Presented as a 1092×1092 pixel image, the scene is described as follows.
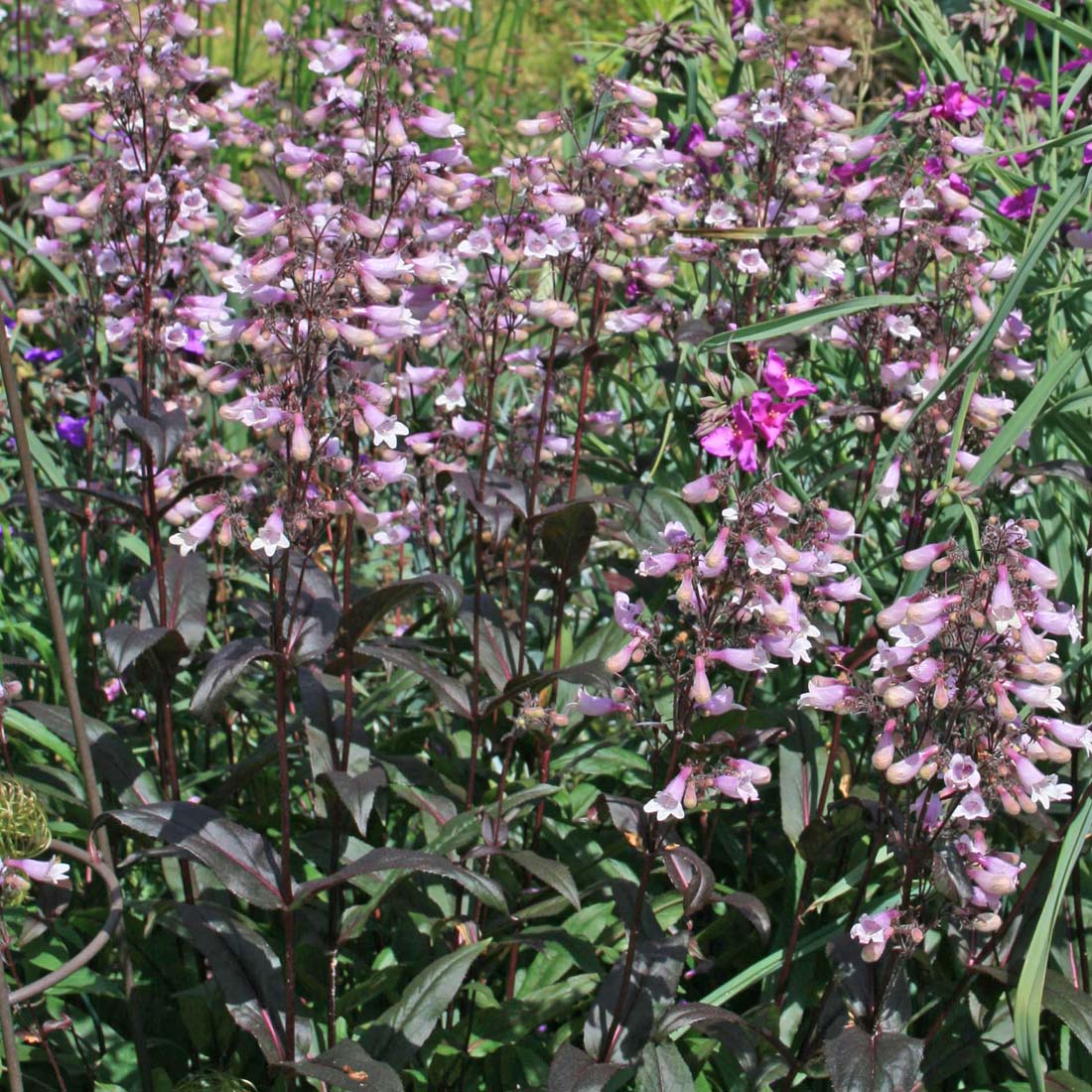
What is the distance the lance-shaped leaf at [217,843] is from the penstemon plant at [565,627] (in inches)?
0.5

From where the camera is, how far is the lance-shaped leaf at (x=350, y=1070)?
2.57 m

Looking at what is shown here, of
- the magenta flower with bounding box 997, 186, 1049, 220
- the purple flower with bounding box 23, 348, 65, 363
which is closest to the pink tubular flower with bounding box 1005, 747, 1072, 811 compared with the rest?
the magenta flower with bounding box 997, 186, 1049, 220

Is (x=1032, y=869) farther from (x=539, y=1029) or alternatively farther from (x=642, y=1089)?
(x=539, y=1029)

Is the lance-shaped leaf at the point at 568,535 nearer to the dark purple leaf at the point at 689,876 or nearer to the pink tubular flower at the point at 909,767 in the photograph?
the dark purple leaf at the point at 689,876

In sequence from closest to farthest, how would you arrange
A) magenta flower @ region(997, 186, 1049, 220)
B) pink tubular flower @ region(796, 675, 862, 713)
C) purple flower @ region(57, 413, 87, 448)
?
1. pink tubular flower @ region(796, 675, 862, 713)
2. magenta flower @ region(997, 186, 1049, 220)
3. purple flower @ region(57, 413, 87, 448)

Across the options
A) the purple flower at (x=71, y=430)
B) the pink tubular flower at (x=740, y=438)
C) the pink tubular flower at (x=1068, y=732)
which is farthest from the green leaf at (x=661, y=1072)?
the purple flower at (x=71, y=430)

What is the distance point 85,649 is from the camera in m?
4.09

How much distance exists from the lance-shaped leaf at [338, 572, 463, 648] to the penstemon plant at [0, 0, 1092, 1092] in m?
0.01

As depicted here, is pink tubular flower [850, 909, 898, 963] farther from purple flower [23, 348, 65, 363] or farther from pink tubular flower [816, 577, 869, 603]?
purple flower [23, 348, 65, 363]

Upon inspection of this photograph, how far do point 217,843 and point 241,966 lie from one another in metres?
0.32

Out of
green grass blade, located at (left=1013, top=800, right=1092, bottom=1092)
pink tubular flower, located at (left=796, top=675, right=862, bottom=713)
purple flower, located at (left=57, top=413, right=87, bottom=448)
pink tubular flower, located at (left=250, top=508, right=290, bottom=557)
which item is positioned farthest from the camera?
purple flower, located at (left=57, top=413, right=87, bottom=448)

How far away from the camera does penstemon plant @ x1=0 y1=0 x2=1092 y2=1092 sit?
2.65m

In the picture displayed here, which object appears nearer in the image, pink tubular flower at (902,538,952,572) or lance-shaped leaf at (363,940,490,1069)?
pink tubular flower at (902,538,952,572)

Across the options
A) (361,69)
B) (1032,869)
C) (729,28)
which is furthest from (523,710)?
(729,28)
